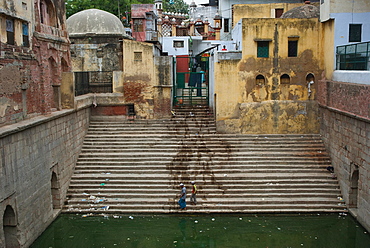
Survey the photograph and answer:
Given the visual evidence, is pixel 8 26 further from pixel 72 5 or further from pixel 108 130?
pixel 72 5

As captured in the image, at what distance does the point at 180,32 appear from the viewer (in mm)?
33406

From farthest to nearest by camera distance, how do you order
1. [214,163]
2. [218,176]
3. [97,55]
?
[97,55] < [214,163] < [218,176]

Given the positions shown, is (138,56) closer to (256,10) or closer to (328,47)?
(328,47)

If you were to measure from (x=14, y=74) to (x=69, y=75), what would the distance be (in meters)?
3.89

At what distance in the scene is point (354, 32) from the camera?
52.4 ft

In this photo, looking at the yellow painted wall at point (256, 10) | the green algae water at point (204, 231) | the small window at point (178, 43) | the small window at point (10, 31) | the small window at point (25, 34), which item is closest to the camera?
the small window at point (10, 31)

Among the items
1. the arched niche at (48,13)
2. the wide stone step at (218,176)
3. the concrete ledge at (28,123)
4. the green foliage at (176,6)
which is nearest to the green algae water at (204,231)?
the wide stone step at (218,176)

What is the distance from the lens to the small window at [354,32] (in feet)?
52.2

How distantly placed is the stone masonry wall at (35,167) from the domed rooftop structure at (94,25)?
701cm

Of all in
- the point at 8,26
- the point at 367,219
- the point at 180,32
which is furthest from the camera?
the point at 180,32

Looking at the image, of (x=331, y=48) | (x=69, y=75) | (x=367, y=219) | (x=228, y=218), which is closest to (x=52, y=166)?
(x=69, y=75)

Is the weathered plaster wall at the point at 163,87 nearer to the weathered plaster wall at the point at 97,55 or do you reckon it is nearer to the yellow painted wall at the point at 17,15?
the weathered plaster wall at the point at 97,55

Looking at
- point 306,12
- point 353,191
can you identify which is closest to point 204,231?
point 353,191

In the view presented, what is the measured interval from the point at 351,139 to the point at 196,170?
532 cm
